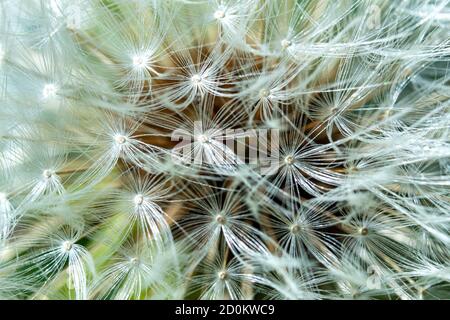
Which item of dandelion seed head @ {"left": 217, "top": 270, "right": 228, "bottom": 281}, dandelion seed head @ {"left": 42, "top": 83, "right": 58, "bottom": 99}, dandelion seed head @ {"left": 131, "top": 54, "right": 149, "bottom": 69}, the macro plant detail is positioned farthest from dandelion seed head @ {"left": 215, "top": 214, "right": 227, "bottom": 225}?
dandelion seed head @ {"left": 42, "top": 83, "right": 58, "bottom": 99}

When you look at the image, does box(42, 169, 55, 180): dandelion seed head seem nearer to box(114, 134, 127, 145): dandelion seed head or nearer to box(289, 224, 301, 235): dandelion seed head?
box(114, 134, 127, 145): dandelion seed head

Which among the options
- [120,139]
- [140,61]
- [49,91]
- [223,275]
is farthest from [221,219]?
[49,91]

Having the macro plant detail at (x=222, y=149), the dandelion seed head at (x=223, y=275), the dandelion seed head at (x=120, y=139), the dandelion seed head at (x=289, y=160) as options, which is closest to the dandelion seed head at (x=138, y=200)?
the macro plant detail at (x=222, y=149)

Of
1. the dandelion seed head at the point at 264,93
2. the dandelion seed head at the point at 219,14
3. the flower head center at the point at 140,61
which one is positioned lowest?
the dandelion seed head at the point at 264,93

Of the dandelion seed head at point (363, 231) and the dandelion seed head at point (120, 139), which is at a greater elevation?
the dandelion seed head at point (120, 139)

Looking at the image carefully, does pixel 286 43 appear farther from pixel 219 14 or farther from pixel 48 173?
pixel 48 173

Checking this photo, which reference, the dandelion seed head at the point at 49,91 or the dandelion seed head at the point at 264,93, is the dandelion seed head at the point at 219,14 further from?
the dandelion seed head at the point at 49,91

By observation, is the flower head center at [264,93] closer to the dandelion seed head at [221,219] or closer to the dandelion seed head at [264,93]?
the dandelion seed head at [264,93]
